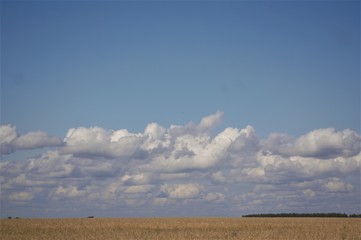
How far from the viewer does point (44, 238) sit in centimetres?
4581

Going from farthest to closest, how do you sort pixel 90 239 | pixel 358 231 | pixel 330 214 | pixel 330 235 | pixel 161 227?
pixel 330 214
pixel 161 227
pixel 358 231
pixel 330 235
pixel 90 239

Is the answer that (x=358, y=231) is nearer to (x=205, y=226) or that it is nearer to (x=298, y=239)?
(x=298, y=239)

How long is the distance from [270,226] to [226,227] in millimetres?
5989

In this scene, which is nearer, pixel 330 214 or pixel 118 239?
pixel 118 239

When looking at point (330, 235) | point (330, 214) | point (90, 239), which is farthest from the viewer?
point (330, 214)

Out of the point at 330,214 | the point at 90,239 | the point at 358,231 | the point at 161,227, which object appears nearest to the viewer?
the point at 90,239

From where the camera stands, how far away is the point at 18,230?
5897cm

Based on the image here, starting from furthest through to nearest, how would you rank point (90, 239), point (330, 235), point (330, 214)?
point (330, 214)
point (330, 235)
point (90, 239)

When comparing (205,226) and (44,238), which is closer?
(44,238)

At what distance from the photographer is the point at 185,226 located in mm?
64250

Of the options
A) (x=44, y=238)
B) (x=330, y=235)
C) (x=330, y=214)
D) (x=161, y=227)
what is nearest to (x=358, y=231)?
(x=330, y=235)

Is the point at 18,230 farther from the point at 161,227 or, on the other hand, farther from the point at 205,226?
the point at 205,226

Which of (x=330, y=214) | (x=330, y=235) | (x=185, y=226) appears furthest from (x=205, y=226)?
(x=330, y=214)

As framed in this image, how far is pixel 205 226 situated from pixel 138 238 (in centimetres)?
1988
